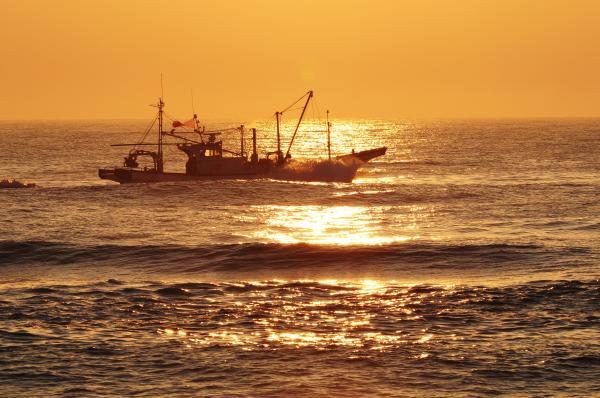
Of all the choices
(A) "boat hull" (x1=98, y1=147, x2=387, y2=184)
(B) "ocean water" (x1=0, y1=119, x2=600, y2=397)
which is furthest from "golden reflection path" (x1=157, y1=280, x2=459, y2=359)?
(A) "boat hull" (x1=98, y1=147, x2=387, y2=184)

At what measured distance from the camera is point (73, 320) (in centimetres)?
3875

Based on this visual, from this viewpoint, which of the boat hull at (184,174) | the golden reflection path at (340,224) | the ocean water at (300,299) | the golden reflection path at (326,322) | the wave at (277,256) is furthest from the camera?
the boat hull at (184,174)

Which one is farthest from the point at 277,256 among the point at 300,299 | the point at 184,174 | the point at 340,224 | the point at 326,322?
the point at 184,174

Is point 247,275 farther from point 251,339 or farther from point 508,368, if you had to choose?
point 508,368

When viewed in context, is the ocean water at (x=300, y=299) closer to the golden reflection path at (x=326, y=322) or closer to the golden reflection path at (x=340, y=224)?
the golden reflection path at (x=326, y=322)

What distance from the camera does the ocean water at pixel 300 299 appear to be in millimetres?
31328

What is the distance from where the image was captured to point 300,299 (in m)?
43.4

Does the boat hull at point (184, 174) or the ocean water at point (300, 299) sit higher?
the boat hull at point (184, 174)

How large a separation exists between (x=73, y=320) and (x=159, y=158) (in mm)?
82237

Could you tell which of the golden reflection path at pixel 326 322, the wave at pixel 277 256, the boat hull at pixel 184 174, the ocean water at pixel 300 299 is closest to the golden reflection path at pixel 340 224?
the ocean water at pixel 300 299

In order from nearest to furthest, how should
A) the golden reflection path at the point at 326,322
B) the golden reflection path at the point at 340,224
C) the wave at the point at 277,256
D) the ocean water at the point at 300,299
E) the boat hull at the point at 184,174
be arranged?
the ocean water at the point at 300,299
the golden reflection path at the point at 326,322
the wave at the point at 277,256
the golden reflection path at the point at 340,224
the boat hull at the point at 184,174

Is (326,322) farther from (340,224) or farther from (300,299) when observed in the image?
(340,224)

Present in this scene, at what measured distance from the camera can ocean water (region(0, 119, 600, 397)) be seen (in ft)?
103

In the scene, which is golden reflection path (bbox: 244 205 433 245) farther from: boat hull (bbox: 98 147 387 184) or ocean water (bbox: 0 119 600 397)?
boat hull (bbox: 98 147 387 184)
